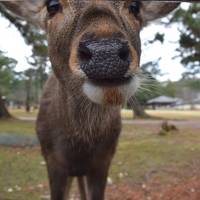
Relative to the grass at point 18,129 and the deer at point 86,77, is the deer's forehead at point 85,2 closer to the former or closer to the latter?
the deer at point 86,77

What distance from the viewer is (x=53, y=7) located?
362cm

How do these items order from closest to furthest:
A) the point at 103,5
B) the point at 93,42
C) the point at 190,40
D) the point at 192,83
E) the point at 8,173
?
the point at 93,42 < the point at 103,5 < the point at 8,173 < the point at 190,40 < the point at 192,83

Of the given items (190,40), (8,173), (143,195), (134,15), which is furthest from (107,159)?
(190,40)

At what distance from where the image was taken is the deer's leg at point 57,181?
4375 millimetres

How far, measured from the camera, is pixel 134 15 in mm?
3568

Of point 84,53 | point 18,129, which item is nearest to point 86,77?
point 84,53

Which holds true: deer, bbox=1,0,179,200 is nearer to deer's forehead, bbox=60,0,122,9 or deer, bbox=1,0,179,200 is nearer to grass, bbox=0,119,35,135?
deer's forehead, bbox=60,0,122,9

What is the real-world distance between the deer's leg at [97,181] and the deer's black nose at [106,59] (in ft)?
6.58

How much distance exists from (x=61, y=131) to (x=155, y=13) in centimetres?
152

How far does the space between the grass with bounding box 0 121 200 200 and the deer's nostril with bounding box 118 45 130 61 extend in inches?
182

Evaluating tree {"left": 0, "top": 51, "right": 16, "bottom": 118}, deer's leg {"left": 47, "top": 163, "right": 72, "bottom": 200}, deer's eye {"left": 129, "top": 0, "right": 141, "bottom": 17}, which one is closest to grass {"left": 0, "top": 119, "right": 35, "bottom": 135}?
tree {"left": 0, "top": 51, "right": 16, "bottom": 118}

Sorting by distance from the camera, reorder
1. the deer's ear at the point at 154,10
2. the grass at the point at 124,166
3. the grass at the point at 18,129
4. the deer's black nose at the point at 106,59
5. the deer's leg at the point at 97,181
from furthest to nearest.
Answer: the grass at the point at 18,129 < the grass at the point at 124,166 < the deer's leg at the point at 97,181 < the deer's ear at the point at 154,10 < the deer's black nose at the point at 106,59

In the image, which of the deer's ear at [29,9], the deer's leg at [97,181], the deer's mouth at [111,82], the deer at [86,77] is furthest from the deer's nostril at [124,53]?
the deer's leg at [97,181]

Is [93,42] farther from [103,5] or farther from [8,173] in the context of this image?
[8,173]
